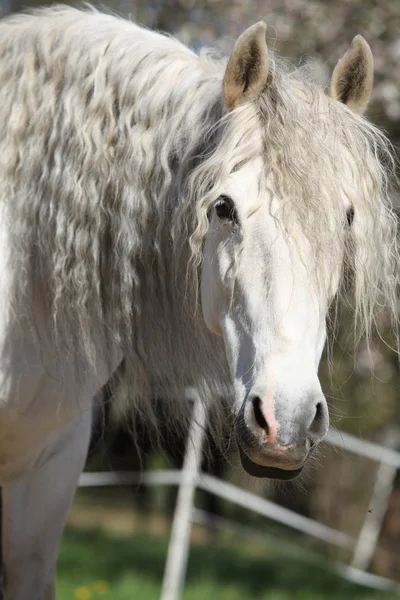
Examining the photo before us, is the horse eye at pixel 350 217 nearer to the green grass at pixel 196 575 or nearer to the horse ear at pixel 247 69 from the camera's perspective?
the horse ear at pixel 247 69

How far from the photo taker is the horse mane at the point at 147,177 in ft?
7.66

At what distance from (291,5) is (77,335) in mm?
4715

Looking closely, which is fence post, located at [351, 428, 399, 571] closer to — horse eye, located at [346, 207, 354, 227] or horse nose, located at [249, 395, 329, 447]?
horse eye, located at [346, 207, 354, 227]

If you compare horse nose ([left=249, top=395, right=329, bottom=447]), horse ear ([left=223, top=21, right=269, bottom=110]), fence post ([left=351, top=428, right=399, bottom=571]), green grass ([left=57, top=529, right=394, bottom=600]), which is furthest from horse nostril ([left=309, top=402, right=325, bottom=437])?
fence post ([left=351, top=428, right=399, bottom=571])

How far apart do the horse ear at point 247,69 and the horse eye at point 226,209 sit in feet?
0.86

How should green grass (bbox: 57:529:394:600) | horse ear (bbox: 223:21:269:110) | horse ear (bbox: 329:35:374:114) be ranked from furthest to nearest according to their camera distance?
green grass (bbox: 57:529:394:600)
horse ear (bbox: 329:35:374:114)
horse ear (bbox: 223:21:269:110)

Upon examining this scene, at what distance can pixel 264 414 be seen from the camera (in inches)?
82.0

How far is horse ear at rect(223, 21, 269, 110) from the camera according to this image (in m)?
2.32

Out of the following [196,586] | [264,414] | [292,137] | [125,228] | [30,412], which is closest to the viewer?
[264,414]

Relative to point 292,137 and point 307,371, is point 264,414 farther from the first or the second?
point 292,137

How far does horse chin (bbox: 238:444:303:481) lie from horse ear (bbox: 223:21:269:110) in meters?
0.88

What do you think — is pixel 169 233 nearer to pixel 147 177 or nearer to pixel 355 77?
pixel 147 177

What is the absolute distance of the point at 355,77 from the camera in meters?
2.49

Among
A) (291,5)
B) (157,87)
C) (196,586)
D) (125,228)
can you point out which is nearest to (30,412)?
(125,228)
